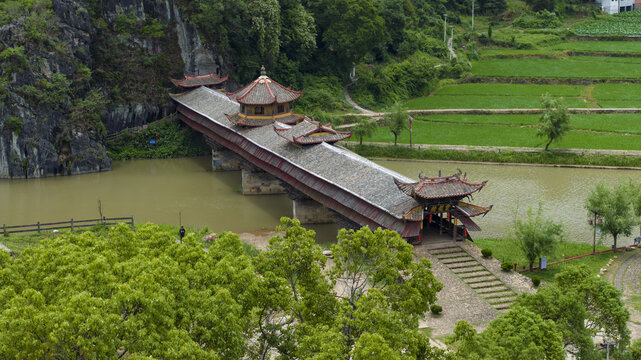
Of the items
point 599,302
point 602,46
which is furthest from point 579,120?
point 599,302

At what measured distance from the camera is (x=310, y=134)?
157 feet

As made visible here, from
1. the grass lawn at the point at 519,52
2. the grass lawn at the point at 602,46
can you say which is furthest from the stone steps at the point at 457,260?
the grass lawn at the point at 602,46

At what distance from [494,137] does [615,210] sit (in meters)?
24.8

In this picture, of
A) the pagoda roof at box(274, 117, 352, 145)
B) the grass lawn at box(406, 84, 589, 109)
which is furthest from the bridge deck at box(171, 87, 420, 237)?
the grass lawn at box(406, 84, 589, 109)

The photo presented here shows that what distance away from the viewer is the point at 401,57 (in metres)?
83.9

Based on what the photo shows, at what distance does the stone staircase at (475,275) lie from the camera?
33938mm

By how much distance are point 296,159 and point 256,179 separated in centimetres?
798

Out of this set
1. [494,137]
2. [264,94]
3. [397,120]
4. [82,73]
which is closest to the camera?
[264,94]

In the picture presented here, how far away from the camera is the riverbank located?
56.7 metres

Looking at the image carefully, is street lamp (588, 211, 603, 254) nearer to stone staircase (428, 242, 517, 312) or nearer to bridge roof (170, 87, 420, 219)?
stone staircase (428, 242, 517, 312)

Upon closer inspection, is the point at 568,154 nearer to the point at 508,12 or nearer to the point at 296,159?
the point at 296,159

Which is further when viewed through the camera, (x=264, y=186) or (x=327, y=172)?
(x=264, y=186)

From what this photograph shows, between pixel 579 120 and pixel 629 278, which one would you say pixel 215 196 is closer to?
pixel 629 278

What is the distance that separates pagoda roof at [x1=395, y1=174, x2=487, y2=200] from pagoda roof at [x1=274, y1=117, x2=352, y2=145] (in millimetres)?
11086
